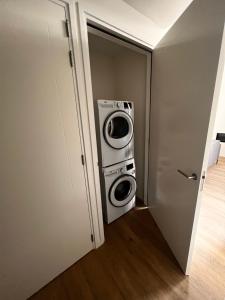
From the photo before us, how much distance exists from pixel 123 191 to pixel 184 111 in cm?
127

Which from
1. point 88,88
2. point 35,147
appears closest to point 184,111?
point 88,88

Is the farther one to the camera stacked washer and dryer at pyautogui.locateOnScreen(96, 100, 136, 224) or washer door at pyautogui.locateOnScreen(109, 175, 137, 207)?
washer door at pyautogui.locateOnScreen(109, 175, 137, 207)

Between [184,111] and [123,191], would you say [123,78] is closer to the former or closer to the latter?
[184,111]

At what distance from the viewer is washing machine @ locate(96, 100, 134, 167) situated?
4.67 feet

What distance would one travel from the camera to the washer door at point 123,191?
169 centimetres

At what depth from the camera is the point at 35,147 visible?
0.90 meters

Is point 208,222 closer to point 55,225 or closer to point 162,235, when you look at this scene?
point 162,235

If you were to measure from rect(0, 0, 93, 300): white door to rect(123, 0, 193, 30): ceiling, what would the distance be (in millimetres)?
682

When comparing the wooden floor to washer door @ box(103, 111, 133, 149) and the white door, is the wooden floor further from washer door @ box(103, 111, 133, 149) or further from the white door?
washer door @ box(103, 111, 133, 149)

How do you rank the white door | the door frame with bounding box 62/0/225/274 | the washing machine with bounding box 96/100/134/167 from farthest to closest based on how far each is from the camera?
the washing machine with bounding box 96/100/134/167, the door frame with bounding box 62/0/225/274, the white door

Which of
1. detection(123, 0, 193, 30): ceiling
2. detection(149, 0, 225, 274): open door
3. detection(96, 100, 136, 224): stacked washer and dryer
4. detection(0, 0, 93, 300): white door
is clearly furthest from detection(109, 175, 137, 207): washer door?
detection(123, 0, 193, 30): ceiling

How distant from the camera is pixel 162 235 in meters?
1.56

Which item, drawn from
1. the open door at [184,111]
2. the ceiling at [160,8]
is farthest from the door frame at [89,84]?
the open door at [184,111]

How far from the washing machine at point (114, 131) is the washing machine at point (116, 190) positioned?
4.0 inches
